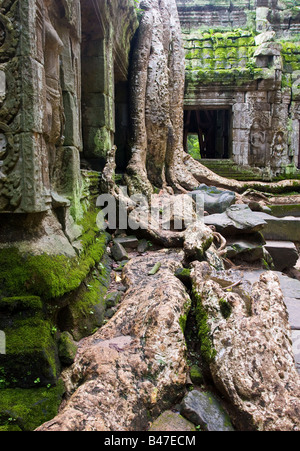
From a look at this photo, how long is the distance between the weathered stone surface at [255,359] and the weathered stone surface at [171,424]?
225 mm

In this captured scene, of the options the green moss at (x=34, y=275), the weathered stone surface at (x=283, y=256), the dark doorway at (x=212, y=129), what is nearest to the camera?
the green moss at (x=34, y=275)

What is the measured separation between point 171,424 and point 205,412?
0.17 m

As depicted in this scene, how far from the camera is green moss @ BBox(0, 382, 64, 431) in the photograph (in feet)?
5.73

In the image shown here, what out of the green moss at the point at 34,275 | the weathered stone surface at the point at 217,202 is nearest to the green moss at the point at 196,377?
the green moss at the point at 34,275

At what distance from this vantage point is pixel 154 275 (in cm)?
320

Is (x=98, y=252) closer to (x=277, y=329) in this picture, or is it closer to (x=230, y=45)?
(x=277, y=329)

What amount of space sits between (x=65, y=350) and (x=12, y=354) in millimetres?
321

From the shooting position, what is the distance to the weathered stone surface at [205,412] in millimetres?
1695

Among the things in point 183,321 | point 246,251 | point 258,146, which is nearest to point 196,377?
point 183,321

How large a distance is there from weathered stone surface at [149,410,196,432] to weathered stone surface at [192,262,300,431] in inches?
8.9

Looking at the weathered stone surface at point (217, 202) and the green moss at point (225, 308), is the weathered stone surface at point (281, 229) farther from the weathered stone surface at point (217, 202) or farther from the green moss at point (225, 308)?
the green moss at point (225, 308)

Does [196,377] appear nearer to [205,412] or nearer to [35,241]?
[205,412]

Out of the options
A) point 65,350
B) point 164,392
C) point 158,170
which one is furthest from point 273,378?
point 158,170

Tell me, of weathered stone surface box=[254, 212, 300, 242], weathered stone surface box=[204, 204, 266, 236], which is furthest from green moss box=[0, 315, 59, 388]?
weathered stone surface box=[254, 212, 300, 242]
